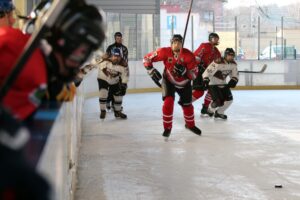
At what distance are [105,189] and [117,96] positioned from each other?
3621 millimetres

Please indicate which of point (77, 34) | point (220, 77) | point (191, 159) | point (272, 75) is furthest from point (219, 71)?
point (272, 75)

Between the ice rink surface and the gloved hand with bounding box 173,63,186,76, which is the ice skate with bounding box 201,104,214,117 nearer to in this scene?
the ice rink surface

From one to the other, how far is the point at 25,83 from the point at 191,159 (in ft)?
10.5

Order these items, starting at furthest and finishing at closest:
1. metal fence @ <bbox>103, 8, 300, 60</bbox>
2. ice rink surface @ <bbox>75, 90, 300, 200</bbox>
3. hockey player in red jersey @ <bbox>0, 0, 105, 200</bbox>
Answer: metal fence @ <bbox>103, 8, 300, 60</bbox>
ice rink surface @ <bbox>75, 90, 300, 200</bbox>
hockey player in red jersey @ <bbox>0, 0, 105, 200</bbox>

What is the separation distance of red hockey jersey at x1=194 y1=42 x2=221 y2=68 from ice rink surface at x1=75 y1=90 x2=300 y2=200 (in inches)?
30.8

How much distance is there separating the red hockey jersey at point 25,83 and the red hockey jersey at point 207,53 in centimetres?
593

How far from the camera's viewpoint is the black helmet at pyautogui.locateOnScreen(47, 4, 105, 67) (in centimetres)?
106

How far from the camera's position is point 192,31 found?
41.2ft

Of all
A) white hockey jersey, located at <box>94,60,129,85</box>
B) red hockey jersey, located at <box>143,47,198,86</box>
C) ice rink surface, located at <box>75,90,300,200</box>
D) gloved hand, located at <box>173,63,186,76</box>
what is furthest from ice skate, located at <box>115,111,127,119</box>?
gloved hand, located at <box>173,63,186,76</box>

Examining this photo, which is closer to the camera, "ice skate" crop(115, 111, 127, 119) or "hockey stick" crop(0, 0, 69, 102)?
"hockey stick" crop(0, 0, 69, 102)

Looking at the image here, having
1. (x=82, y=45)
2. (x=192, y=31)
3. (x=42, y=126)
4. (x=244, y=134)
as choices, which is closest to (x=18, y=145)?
(x=82, y=45)

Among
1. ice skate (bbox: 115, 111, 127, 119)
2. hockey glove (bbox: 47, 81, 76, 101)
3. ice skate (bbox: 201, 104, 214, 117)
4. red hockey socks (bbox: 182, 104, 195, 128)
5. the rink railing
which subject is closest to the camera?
hockey glove (bbox: 47, 81, 76, 101)

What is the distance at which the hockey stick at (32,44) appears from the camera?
971 mm

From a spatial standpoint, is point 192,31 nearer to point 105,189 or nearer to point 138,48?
point 138,48
